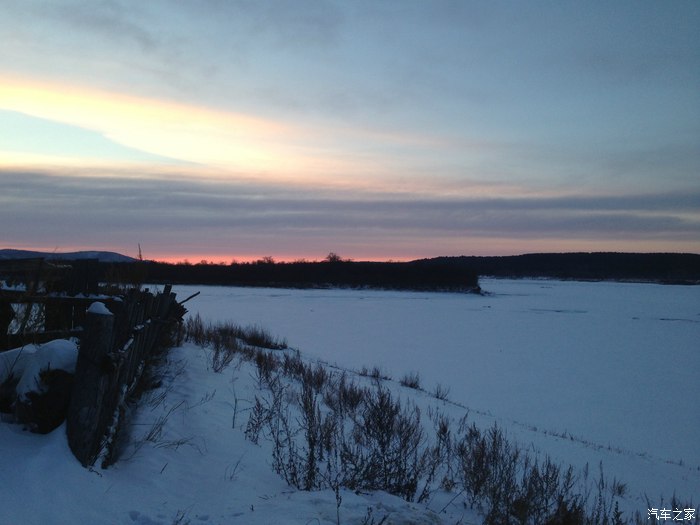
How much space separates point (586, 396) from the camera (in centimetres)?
1509

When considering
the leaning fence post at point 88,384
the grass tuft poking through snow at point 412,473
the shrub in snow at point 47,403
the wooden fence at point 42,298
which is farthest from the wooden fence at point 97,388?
the grass tuft poking through snow at point 412,473

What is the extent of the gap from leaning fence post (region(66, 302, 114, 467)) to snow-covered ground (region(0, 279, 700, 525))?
106mm

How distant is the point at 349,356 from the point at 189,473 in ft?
52.9

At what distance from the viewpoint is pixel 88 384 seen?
132 inches

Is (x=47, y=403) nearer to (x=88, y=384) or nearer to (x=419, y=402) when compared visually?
(x=88, y=384)

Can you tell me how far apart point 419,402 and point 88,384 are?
933cm

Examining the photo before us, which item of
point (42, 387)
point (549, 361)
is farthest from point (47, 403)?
point (549, 361)

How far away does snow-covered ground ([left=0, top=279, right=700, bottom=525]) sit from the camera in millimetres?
3219

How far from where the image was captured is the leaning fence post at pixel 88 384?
130 inches

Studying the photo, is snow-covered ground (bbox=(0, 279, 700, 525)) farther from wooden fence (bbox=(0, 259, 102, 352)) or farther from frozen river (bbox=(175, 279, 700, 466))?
wooden fence (bbox=(0, 259, 102, 352))

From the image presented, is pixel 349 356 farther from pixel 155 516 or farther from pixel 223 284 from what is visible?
pixel 223 284

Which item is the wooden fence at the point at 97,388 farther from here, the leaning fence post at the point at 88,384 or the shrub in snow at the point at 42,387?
the shrub in snow at the point at 42,387

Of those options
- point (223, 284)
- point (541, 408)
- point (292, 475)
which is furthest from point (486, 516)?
point (223, 284)

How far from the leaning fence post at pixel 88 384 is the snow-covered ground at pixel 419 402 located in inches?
4.2
